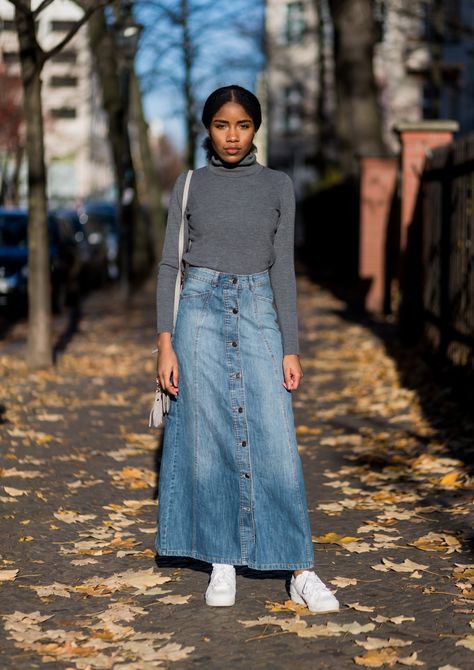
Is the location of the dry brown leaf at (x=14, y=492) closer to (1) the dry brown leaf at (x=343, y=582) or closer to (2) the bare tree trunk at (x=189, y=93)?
(1) the dry brown leaf at (x=343, y=582)

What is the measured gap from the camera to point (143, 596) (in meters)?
4.70

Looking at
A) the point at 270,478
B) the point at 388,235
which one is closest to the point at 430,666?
the point at 270,478

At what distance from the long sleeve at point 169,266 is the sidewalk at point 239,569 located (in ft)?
3.83

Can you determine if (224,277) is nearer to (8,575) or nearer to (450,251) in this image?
(8,575)

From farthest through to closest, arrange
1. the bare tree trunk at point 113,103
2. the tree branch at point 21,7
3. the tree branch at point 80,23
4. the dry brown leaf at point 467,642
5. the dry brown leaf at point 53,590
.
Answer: the bare tree trunk at point 113,103 → the tree branch at point 21,7 → the tree branch at point 80,23 → the dry brown leaf at point 53,590 → the dry brown leaf at point 467,642

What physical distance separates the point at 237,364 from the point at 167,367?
0.28m

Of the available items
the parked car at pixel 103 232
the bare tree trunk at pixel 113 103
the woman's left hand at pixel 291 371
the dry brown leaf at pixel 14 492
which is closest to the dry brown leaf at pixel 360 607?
the woman's left hand at pixel 291 371

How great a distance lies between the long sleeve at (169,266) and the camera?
178 inches

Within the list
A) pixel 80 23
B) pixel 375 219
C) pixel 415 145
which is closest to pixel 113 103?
pixel 375 219

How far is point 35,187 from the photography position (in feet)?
38.4

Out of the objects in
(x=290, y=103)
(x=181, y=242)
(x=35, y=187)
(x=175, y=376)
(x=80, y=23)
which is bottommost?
(x=175, y=376)

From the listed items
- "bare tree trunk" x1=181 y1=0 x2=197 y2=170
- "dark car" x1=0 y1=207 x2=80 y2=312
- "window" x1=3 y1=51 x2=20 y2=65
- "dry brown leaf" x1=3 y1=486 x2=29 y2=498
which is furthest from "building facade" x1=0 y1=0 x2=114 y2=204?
"dry brown leaf" x1=3 y1=486 x2=29 y2=498

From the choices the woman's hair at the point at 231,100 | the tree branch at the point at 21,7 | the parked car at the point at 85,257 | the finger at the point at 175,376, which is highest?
the tree branch at the point at 21,7

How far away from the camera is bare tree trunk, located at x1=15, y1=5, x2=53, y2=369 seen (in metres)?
11.5
